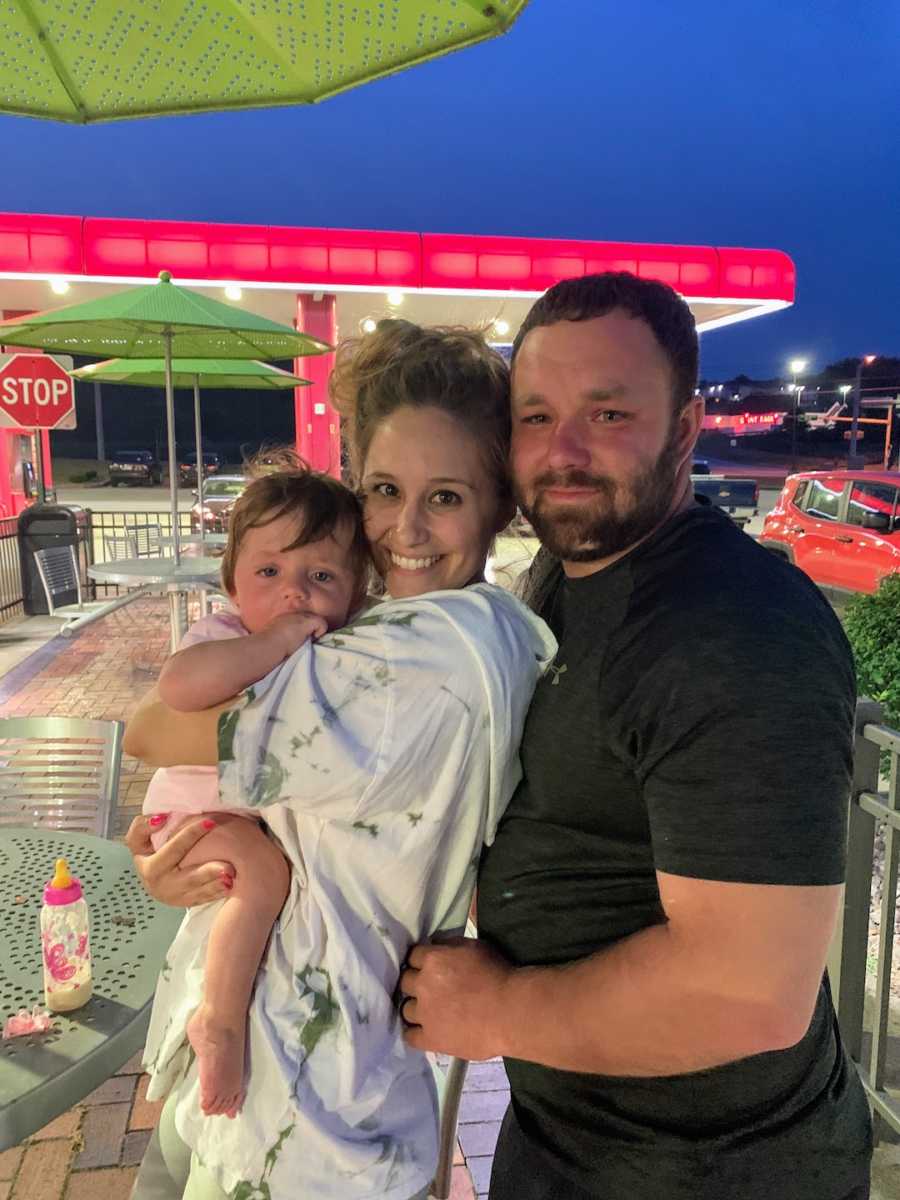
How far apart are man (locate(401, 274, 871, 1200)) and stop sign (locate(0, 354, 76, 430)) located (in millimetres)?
8173

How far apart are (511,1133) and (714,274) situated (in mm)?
13252

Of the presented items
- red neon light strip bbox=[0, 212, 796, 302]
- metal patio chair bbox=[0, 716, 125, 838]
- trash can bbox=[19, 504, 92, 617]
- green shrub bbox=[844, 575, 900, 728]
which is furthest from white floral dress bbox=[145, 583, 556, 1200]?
red neon light strip bbox=[0, 212, 796, 302]

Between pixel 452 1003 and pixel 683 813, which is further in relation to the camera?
pixel 452 1003

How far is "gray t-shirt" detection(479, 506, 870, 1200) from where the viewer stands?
3.21ft

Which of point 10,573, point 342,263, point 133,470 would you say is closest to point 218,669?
point 10,573

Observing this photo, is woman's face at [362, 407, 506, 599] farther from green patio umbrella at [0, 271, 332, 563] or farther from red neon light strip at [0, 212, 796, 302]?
red neon light strip at [0, 212, 796, 302]

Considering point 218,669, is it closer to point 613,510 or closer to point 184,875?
point 184,875

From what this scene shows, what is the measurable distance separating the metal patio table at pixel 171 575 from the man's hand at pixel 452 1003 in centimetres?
495

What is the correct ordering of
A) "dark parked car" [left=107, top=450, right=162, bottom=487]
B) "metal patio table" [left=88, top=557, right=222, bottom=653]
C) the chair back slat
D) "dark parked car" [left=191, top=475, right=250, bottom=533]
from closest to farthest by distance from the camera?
"metal patio table" [left=88, top=557, right=222, bottom=653]
the chair back slat
"dark parked car" [left=191, top=475, right=250, bottom=533]
"dark parked car" [left=107, top=450, right=162, bottom=487]

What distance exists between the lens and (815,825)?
971 mm

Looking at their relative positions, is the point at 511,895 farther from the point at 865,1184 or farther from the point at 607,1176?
the point at 865,1184

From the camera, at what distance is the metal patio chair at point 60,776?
2.80 meters

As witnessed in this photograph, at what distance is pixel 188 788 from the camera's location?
1.36 m

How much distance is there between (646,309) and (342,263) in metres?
11.6
